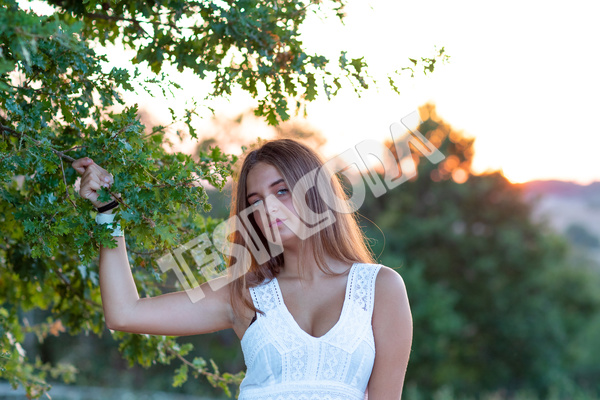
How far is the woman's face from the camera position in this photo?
7.59 ft

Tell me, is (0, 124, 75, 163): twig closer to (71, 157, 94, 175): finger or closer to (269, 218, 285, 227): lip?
(71, 157, 94, 175): finger

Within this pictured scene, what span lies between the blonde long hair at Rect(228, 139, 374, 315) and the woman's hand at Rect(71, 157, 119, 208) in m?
0.64

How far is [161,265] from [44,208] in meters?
0.61

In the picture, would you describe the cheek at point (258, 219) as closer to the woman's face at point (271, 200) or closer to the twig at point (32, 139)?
the woman's face at point (271, 200)

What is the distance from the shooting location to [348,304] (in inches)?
85.2

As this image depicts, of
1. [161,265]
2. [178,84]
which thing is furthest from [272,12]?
[161,265]

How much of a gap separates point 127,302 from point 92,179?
0.44 metres

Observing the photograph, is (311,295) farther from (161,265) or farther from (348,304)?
(161,265)

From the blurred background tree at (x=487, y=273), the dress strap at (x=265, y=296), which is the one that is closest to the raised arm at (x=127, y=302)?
the dress strap at (x=265, y=296)

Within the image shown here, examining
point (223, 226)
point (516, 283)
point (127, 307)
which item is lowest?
point (516, 283)

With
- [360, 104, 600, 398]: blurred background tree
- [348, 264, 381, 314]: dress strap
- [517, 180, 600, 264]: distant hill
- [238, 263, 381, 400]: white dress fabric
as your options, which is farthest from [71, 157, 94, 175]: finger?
[517, 180, 600, 264]: distant hill

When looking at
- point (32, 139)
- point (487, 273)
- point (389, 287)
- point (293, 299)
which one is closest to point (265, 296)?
point (293, 299)

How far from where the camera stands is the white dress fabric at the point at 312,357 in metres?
2.09

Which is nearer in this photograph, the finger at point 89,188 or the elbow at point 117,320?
the finger at point 89,188
